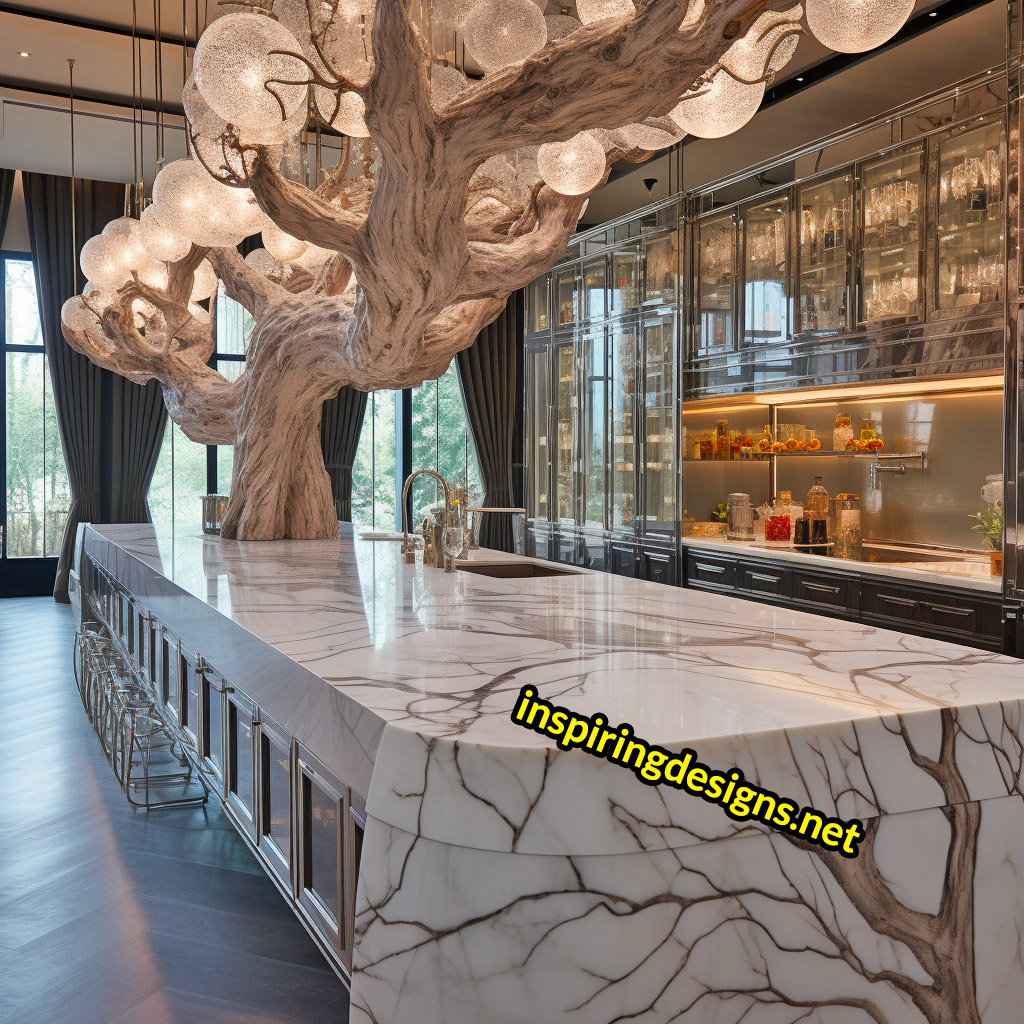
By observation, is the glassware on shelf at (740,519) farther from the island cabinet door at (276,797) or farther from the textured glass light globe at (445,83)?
the island cabinet door at (276,797)

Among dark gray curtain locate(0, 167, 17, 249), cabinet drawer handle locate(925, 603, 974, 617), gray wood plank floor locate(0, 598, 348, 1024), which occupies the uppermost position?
dark gray curtain locate(0, 167, 17, 249)

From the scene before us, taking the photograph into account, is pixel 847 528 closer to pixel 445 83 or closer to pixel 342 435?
pixel 445 83

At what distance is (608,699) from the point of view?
174 cm

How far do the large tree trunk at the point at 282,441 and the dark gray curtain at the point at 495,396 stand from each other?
16.9 ft

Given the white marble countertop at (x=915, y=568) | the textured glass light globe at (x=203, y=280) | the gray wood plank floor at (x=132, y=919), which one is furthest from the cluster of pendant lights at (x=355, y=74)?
the white marble countertop at (x=915, y=568)

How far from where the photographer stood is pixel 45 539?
9.23 metres

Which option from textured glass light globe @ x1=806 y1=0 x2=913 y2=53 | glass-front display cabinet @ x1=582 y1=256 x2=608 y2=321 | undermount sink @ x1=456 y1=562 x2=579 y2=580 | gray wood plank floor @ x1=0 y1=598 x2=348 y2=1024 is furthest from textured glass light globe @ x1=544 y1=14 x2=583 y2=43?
glass-front display cabinet @ x1=582 y1=256 x2=608 y2=321

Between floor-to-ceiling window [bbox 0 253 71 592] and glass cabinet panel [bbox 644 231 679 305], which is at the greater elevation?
glass cabinet panel [bbox 644 231 679 305]

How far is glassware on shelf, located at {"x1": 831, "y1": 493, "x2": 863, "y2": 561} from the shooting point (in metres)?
6.07

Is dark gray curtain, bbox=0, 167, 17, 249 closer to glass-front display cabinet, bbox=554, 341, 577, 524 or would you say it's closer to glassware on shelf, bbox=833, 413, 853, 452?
glass-front display cabinet, bbox=554, 341, 577, 524

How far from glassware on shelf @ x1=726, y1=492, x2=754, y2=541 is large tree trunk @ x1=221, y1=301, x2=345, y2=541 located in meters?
2.87

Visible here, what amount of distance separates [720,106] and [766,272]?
12.3 feet

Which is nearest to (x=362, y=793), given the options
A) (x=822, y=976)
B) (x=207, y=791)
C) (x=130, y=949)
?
(x=822, y=976)

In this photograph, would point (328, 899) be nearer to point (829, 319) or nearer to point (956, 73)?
point (829, 319)
